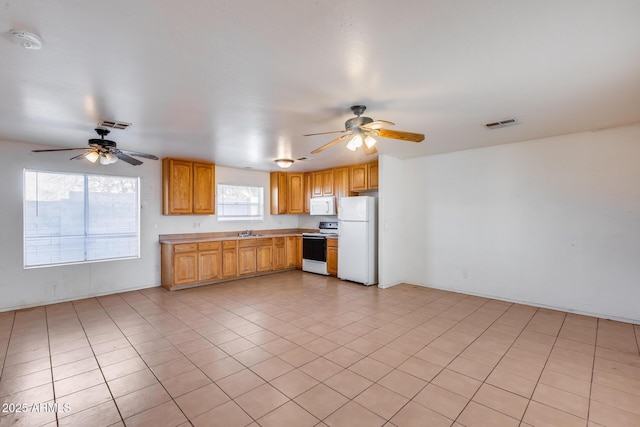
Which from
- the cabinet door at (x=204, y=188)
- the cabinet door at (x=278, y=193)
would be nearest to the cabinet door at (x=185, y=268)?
the cabinet door at (x=204, y=188)

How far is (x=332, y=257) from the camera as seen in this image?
250 inches

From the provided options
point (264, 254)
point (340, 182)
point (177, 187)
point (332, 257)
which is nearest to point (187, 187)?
point (177, 187)

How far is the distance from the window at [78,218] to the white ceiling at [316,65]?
1225mm

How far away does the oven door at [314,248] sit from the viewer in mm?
6480

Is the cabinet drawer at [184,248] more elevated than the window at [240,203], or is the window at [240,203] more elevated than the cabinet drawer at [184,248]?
the window at [240,203]

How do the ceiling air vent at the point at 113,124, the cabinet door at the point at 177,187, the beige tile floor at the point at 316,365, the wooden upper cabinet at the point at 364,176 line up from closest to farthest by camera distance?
the beige tile floor at the point at 316,365 < the ceiling air vent at the point at 113,124 < the cabinet door at the point at 177,187 < the wooden upper cabinet at the point at 364,176

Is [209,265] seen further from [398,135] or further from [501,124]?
[501,124]

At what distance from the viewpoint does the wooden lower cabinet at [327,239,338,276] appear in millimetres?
6293

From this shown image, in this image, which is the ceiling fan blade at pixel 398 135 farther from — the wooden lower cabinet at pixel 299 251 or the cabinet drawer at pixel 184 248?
the wooden lower cabinet at pixel 299 251

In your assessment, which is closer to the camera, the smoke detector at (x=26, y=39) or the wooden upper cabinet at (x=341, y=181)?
the smoke detector at (x=26, y=39)

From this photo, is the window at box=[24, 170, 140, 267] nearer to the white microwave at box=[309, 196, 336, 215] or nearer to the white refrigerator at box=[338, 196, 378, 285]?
the white microwave at box=[309, 196, 336, 215]

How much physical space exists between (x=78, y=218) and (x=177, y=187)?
160 cm

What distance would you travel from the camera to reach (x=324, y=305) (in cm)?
441

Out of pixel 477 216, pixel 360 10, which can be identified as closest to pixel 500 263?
pixel 477 216
